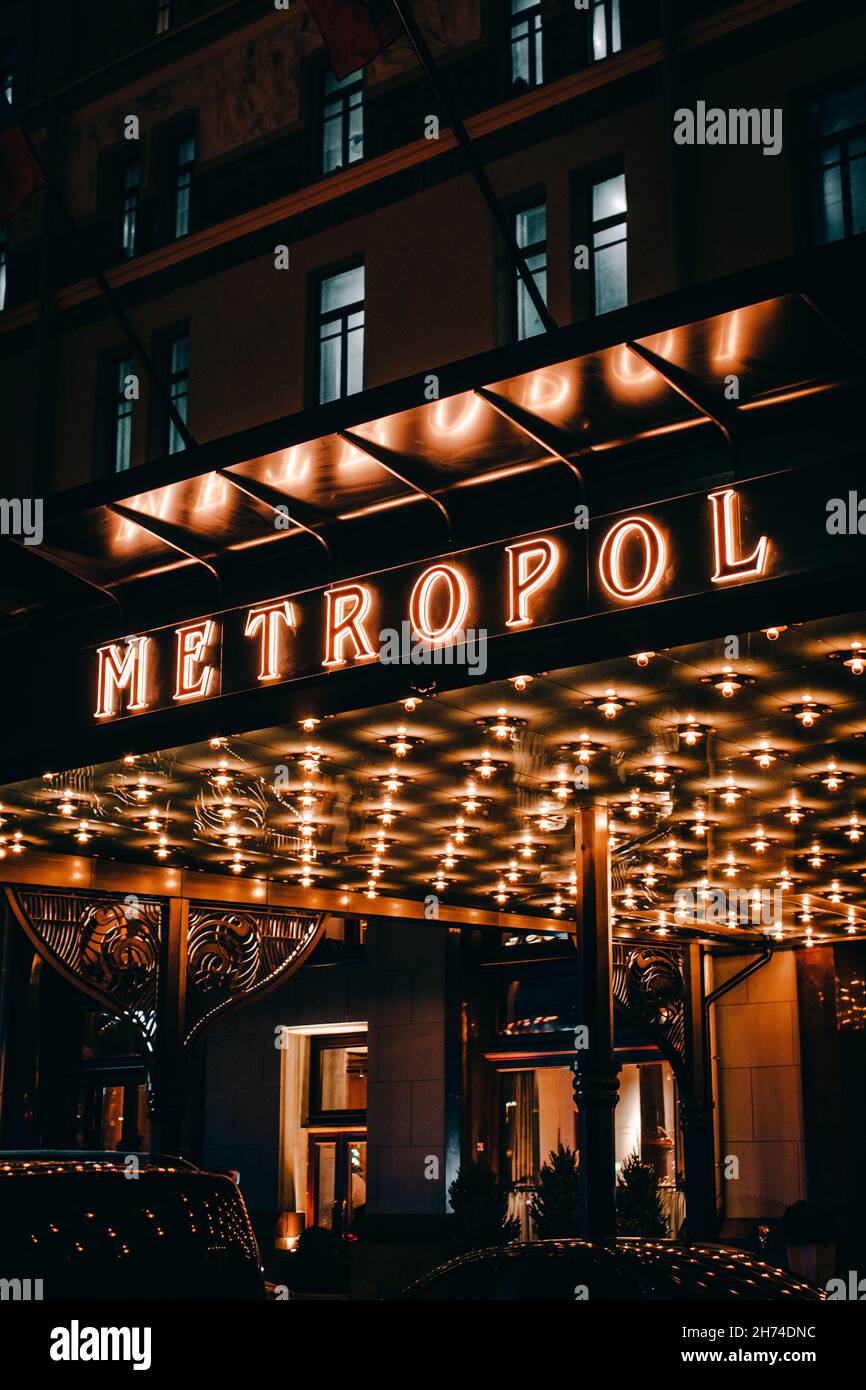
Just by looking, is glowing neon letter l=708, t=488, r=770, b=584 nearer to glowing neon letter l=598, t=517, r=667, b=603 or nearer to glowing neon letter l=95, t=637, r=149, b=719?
glowing neon letter l=598, t=517, r=667, b=603

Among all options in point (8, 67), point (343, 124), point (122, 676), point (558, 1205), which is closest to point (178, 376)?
point (343, 124)

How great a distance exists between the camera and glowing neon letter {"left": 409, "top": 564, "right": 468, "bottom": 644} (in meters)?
9.51

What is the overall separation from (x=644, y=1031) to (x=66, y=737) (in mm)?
10070

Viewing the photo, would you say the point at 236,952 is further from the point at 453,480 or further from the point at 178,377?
the point at 453,480

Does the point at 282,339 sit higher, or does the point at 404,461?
the point at 282,339

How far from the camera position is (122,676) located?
1132 centimetres

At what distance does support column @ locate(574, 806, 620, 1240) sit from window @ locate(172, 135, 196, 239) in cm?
936

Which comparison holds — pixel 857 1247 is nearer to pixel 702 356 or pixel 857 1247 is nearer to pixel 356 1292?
pixel 356 1292

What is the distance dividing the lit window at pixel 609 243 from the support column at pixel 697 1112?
967cm

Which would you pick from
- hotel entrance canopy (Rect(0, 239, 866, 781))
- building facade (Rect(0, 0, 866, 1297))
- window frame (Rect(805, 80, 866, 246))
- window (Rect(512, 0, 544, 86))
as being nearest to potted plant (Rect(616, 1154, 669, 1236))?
building facade (Rect(0, 0, 866, 1297))

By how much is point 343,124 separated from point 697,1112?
13.3 m

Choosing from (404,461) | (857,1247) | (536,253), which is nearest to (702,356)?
(404,461)
